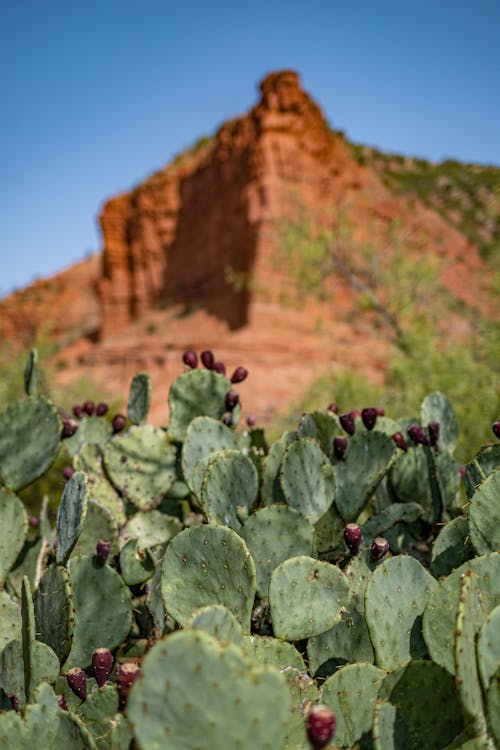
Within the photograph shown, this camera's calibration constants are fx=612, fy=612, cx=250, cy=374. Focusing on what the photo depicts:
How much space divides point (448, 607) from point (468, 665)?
29 centimetres

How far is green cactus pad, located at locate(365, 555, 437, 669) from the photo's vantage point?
1.49 metres

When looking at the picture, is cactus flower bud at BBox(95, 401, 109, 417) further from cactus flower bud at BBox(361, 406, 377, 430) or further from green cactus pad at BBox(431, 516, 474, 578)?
green cactus pad at BBox(431, 516, 474, 578)

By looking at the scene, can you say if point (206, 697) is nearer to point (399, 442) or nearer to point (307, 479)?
point (307, 479)

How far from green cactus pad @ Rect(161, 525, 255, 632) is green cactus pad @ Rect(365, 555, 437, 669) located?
309 millimetres

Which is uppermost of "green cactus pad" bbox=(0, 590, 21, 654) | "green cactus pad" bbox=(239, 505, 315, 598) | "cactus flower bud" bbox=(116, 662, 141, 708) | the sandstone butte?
the sandstone butte

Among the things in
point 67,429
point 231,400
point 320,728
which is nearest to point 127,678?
point 320,728

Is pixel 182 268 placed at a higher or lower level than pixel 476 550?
higher

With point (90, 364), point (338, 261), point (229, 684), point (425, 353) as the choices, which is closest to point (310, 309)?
point (338, 261)

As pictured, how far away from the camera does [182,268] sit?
2773 cm

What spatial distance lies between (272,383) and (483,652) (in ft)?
53.1

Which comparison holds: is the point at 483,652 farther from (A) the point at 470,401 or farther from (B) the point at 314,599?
(A) the point at 470,401

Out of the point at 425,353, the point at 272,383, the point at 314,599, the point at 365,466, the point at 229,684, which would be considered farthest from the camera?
the point at 272,383

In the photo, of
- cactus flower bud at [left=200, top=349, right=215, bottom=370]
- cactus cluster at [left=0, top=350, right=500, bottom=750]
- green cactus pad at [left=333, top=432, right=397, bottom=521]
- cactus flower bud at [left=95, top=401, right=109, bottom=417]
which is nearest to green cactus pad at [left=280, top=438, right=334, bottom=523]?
cactus cluster at [left=0, top=350, right=500, bottom=750]

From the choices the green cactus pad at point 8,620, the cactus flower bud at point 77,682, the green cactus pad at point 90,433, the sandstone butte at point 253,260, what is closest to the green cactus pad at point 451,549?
the cactus flower bud at point 77,682
